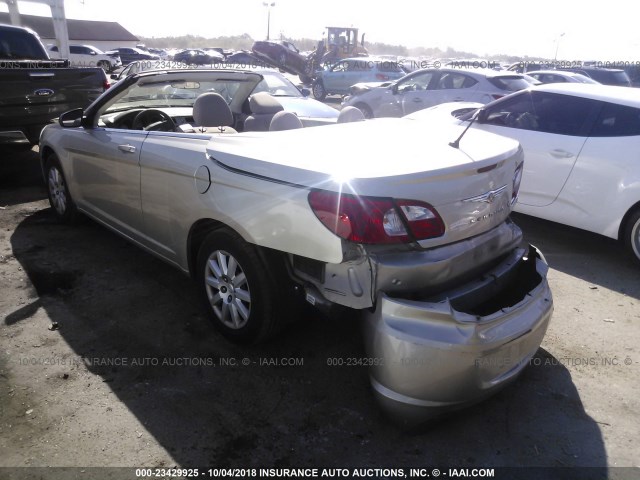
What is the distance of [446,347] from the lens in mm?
2170

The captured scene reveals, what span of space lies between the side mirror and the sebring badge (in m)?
3.43

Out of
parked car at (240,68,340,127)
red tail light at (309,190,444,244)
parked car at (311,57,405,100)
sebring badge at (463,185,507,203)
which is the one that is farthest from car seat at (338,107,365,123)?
parked car at (311,57,405,100)

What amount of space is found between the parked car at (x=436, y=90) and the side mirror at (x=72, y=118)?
7474mm

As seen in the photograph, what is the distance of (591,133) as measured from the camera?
15.3ft

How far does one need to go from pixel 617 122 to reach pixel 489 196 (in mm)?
2802

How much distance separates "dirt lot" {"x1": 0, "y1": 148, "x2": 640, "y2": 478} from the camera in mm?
2371

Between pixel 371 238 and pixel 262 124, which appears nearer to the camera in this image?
pixel 371 238

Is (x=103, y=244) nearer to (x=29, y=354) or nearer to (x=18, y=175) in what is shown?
(x=29, y=354)

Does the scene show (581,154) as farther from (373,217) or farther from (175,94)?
(175,94)

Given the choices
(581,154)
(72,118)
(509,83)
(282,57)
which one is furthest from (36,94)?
(282,57)

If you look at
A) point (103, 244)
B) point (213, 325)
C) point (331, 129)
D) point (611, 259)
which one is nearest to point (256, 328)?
point (213, 325)

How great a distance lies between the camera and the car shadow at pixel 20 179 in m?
6.11

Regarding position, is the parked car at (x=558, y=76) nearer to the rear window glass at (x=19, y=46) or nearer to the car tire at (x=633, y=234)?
the car tire at (x=633, y=234)

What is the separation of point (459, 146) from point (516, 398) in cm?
142
